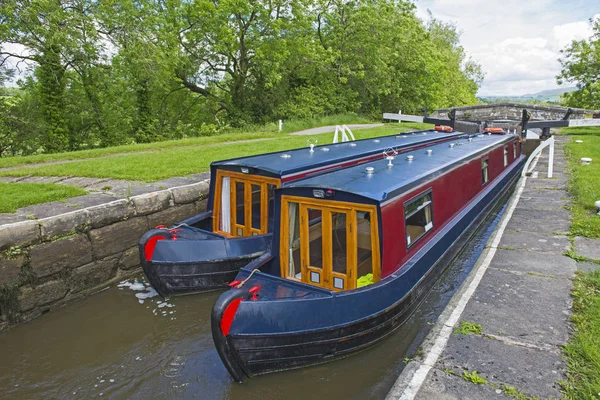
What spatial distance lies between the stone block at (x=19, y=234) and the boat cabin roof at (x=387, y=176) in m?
3.56

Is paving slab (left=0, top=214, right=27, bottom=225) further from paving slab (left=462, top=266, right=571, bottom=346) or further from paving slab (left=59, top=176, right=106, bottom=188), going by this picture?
paving slab (left=462, top=266, right=571, bottom=346)

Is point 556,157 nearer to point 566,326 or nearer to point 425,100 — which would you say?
point 566,326

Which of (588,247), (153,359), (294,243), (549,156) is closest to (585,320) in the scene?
(588,247)

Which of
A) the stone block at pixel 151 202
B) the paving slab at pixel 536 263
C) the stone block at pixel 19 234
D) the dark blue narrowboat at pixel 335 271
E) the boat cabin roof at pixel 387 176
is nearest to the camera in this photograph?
the dark blue narrowboat at pixel 335 271

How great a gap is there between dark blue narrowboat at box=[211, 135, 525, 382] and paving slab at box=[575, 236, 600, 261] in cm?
197

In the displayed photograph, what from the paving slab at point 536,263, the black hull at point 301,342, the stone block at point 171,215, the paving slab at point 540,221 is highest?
the stone block at point 171,215

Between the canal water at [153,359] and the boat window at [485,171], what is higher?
the boat window at [485,171]

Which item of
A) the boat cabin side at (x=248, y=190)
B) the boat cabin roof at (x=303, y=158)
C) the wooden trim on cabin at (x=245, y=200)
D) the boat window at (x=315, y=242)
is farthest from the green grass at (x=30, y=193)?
the boat window at (x=315, y=242)

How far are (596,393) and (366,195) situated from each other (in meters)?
2.52

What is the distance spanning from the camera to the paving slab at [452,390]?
10.5 ft

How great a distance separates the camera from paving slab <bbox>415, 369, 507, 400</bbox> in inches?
126

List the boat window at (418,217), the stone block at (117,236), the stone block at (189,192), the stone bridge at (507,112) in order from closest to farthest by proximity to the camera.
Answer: the boat window at (418,217)
the stone block at (117,236)
the stone block at (189,192)
the stone bridge at (507,112)

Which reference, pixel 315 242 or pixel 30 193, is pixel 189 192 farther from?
pixel 315 242

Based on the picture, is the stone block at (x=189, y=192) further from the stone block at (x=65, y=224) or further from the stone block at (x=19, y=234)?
the stone block at (x=19, y=234)
